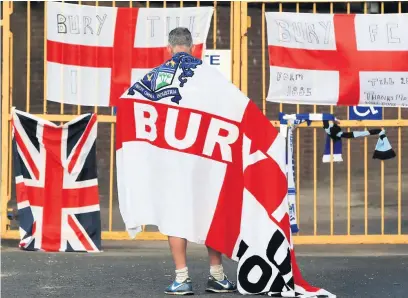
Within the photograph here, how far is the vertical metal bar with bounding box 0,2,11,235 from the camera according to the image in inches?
368

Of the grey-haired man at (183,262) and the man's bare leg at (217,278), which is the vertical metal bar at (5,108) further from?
the man's bare leg at (217,278)

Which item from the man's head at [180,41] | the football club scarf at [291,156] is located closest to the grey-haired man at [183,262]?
the man's head at [180,41]

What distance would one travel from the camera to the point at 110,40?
9.36 metres

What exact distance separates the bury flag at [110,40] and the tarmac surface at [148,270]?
1.45m

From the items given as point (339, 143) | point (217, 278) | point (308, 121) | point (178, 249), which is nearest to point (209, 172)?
point (178, 249)

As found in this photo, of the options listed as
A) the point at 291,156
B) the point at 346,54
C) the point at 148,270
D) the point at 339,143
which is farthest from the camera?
the point at 346,54

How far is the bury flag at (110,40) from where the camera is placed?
9352 mm

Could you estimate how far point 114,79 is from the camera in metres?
9.35

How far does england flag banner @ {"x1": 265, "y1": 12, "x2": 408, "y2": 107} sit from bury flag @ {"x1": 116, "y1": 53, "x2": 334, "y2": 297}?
2.60 metres

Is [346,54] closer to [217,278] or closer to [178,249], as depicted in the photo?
[217,278]

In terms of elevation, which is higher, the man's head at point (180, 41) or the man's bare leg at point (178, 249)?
the man's head at point (180, 41)

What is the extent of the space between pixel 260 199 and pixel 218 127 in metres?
0.52

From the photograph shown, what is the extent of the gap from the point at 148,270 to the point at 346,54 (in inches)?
107

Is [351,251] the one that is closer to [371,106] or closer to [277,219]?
[371,106]
